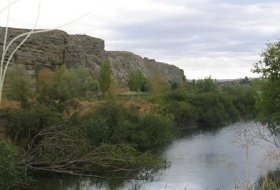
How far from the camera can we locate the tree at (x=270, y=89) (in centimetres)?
2042

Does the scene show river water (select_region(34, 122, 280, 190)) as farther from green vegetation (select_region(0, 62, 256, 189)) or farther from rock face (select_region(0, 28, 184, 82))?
rock face (select_region(0, 28, 184, 82))

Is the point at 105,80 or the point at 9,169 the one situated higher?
the point at 105,80

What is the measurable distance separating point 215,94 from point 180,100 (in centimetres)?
469

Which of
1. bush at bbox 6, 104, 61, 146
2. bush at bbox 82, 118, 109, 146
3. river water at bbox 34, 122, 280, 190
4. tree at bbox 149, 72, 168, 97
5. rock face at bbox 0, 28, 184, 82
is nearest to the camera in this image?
river water at bbox 34, 122, 280, 190

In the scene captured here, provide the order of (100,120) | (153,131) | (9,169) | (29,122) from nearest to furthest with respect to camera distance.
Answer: (9,169) < (29,122) < (100,120) < (153,131)

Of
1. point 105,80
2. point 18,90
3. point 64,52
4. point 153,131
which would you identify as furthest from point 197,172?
point 64,52

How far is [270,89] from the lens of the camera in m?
21.3

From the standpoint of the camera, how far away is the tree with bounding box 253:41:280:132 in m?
20.4

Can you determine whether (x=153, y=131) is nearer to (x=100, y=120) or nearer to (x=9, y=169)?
(x=100, y=120)

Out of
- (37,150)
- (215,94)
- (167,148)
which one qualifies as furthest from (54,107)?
(215,94)

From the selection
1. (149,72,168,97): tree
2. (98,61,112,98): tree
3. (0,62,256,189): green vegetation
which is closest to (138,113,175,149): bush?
(0,62,256,189): green vegetation

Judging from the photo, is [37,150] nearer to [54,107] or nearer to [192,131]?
[54,107]

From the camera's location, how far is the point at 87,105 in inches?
1324

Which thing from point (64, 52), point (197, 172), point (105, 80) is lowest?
point (197, 172)
